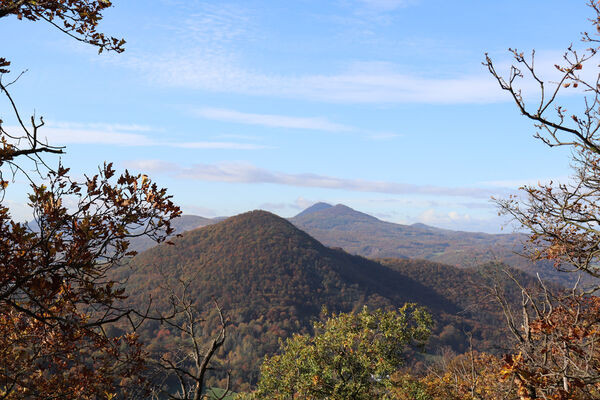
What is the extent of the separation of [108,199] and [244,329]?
114 metres

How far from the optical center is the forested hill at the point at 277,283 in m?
118

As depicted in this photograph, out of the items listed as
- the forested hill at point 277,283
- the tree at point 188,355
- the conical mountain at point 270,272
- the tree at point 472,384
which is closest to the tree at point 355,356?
the tree at point 472,384

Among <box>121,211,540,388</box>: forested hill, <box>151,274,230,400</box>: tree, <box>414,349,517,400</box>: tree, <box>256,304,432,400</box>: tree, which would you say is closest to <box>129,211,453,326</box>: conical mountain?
<box>121,211,540,388</box>: forested hill

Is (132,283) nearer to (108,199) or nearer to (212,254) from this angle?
(212,254)

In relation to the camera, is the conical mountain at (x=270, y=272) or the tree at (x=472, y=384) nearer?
the tree at (x=472, y=384)

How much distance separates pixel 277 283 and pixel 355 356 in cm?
12781

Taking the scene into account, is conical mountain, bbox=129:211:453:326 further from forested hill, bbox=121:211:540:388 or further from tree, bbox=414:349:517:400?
tree, bbox=414:349:517:400

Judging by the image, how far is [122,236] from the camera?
6.18 m

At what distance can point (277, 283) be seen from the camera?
147 m

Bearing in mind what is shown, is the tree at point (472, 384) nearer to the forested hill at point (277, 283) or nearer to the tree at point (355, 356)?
the tree at point (355, 356)

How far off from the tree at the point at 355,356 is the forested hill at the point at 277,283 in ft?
243

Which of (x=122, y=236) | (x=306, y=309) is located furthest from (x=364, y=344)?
(x=306, y=309)

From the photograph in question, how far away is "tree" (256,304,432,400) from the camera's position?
20.9 metres

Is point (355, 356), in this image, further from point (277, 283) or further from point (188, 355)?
point (277, 283)
